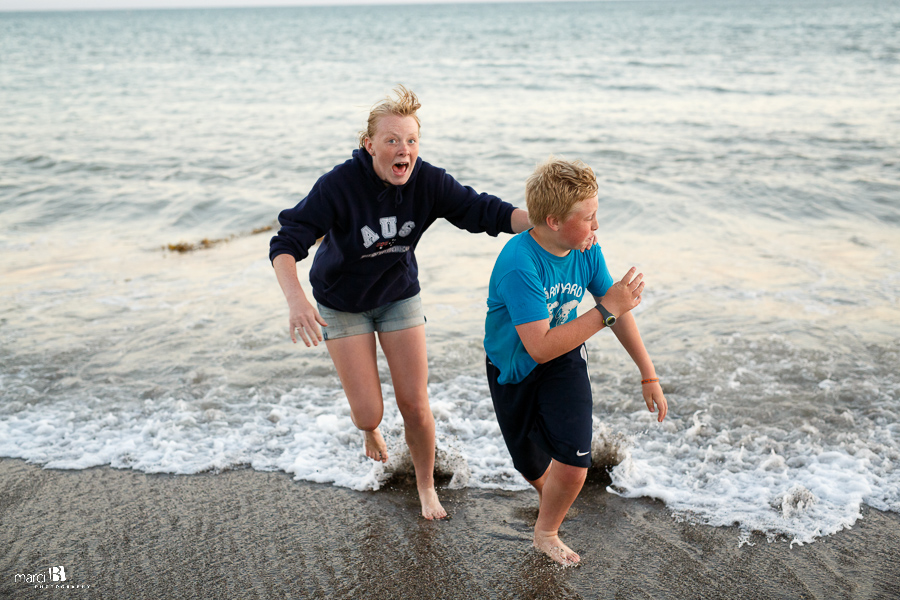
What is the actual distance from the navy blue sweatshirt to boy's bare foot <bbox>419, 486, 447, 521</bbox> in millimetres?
1069

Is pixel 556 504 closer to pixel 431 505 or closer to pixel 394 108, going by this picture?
pixel 431 505

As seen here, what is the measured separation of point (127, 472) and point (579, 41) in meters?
53.3

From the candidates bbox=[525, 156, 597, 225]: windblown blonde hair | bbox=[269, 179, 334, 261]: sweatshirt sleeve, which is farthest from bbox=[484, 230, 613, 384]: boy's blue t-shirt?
bbox=[269, 179, 334, 261]: sweatshirt sleeve

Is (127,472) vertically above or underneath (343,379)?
underneath

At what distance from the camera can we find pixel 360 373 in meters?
3.63

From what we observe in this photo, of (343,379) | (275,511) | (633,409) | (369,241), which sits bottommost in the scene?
(633,409)

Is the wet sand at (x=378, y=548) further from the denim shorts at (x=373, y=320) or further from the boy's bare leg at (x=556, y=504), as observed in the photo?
the denim shorts at (x=373, y=320)

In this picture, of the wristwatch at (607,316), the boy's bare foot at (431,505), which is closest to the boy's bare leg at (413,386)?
the boy's bare foot at (431,505)

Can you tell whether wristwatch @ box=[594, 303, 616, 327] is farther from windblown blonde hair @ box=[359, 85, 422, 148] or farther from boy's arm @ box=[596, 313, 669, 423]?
windblown blonde hair @ box=[359, 85, 422, 148]

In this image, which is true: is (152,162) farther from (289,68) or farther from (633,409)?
(289,68)

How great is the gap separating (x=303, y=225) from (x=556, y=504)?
174cm

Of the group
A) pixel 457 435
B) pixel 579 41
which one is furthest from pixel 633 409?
pixel 579 41

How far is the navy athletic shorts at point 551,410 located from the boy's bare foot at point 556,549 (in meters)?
0.37

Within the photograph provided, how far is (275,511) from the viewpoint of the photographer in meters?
3.71
